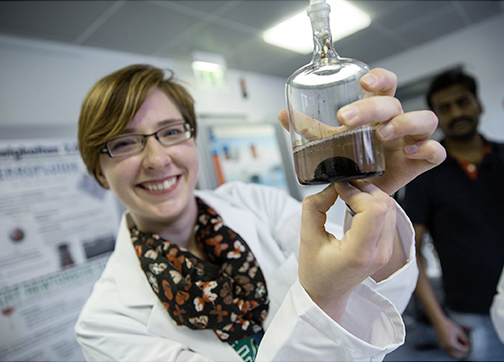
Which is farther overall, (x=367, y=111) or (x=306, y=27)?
(x=306, y=27)

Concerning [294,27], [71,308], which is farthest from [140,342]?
[294,27]

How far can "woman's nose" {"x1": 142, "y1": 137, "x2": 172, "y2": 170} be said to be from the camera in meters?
0.90

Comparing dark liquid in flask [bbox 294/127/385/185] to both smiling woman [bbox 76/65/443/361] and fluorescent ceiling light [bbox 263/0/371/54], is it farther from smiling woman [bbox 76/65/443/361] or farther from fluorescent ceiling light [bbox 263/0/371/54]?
fluorescent ceiling light [bbox 263/0/371/54]

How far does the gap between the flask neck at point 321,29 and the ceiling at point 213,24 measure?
1.86 m

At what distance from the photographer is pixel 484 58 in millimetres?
3867

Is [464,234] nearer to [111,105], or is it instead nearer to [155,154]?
[155,154]

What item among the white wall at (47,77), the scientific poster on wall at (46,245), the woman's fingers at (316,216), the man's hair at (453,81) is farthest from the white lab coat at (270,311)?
the white wall at (47,77)

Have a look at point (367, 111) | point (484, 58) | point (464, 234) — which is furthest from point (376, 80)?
point (484, 58)

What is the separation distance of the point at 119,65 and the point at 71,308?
1822 mm

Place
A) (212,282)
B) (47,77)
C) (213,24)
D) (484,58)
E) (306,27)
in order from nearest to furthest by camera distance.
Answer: (212,282) → (47,77) → (213,24) → (306,27) → (484,58)

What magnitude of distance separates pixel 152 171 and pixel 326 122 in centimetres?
56

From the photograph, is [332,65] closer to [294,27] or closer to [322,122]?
[322,122]

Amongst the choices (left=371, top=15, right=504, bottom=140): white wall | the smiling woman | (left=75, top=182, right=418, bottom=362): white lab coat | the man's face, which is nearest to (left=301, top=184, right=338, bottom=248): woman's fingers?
the smiling woman

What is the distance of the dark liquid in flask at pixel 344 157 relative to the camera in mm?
473
